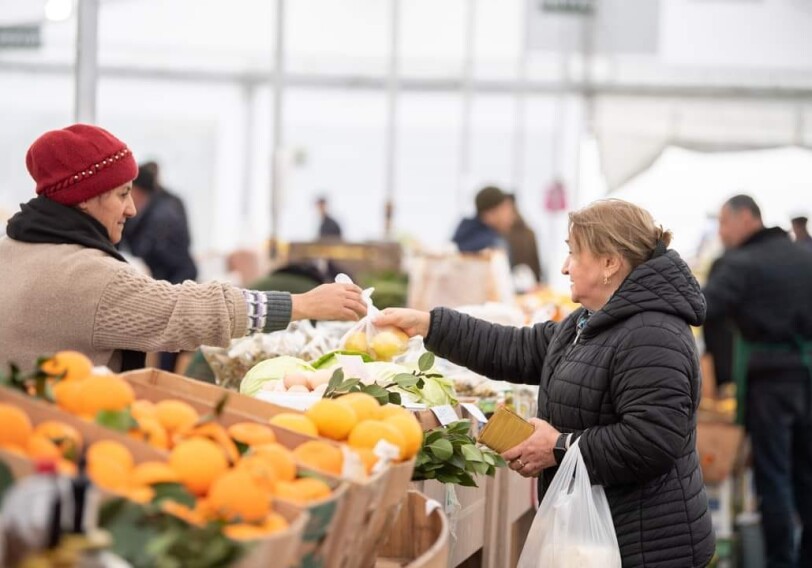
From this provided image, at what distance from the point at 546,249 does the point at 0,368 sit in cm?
1965

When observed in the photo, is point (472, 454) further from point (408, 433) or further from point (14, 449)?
point (14, 449)

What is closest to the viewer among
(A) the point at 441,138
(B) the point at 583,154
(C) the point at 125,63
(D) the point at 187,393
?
(D) the point at 187,393

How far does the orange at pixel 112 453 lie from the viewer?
1635 mm

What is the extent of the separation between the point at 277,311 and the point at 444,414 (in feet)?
1.53

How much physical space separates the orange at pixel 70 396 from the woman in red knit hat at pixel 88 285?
748 mm

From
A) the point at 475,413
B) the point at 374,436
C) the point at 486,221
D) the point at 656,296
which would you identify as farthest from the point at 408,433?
the point at 486,221

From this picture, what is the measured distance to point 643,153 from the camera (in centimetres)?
1192

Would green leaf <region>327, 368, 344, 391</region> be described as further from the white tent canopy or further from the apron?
the white tent canopy

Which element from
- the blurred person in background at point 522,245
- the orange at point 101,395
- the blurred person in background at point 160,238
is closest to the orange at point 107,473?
the orange at point 101,395

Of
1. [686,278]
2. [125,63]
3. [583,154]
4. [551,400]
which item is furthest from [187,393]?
[125,63]

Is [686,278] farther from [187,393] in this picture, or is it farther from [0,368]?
[0,368]

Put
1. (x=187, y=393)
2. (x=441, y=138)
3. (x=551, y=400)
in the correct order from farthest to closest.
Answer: (x=441, y=138) < (x=551, y=400) < (x=187, y=393)

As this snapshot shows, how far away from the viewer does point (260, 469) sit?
1.71m

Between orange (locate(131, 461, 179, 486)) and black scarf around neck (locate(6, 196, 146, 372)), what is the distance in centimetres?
110
